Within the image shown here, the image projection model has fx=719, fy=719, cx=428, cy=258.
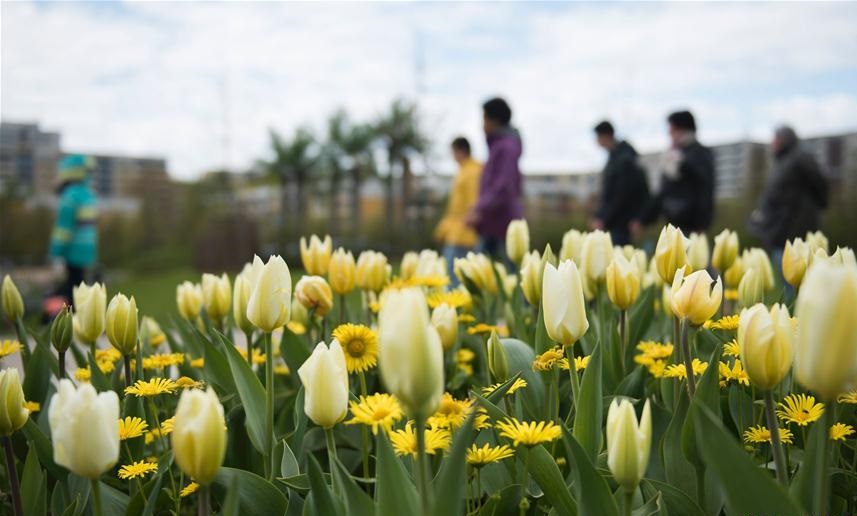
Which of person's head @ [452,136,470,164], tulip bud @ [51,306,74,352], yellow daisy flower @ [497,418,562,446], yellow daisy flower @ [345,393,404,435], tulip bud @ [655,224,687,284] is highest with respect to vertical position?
person's head @ [452,136,470,164]

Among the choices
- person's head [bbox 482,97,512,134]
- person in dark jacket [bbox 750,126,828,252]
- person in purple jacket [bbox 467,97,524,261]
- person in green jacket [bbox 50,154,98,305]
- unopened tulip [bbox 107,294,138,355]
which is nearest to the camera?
unopened tulip [bbox 107,294,138,355]

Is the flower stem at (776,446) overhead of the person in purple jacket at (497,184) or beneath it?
beneath

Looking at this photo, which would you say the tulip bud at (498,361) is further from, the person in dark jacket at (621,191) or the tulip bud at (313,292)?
the person in dark jacket at (621,191)

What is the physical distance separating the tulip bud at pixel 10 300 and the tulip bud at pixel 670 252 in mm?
1585

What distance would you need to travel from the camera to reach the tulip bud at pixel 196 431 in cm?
81

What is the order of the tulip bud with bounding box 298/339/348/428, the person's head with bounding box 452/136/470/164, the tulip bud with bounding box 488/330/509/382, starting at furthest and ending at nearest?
the person's head with bounding box 452/136/470/164 → the tulip bud with bounding box 488/330/509/382 → the tulip bud with bounding box 298/339/348/428

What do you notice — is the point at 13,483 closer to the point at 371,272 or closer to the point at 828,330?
the point at 371,272

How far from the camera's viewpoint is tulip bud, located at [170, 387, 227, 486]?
810mm

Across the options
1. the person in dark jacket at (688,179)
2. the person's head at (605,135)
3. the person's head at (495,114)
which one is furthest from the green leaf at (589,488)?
the person's head at (605,135)

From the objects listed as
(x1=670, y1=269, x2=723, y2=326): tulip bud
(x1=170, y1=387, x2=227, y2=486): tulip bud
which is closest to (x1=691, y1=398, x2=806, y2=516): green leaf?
(x1=670, y1=269, x2=723, y2=326): tulip bud

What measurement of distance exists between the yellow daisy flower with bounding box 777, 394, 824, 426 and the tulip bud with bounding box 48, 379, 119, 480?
40.5 inches

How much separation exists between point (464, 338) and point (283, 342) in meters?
0.57

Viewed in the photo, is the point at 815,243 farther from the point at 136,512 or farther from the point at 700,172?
the point at 700,172

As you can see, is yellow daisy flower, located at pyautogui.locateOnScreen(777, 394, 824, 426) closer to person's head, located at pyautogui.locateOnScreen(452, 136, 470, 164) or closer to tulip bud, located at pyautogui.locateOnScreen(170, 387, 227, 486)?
tulip bud, located at pyautogui.locateOnScreen(170, 387, 227, 486)
